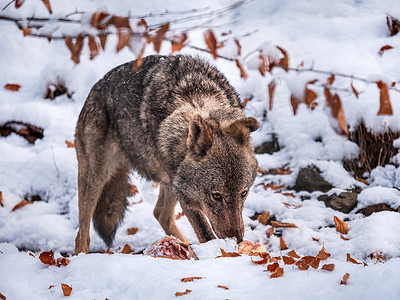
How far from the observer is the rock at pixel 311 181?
5415mm

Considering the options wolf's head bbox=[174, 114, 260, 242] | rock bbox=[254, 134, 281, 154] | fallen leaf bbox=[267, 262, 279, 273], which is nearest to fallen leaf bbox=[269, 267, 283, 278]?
fallen leaf bbox=[267, 262, 279, 273]

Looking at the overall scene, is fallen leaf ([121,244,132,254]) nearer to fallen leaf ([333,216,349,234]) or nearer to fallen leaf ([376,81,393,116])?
fallen leaf ([333,216,349,234])

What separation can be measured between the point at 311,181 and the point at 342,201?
59cm

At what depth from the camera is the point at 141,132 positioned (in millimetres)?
4309

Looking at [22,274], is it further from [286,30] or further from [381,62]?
[286,30]

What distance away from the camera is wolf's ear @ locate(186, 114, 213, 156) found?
3.40 metres

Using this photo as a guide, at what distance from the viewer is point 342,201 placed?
501 cm

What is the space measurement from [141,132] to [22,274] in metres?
2.01

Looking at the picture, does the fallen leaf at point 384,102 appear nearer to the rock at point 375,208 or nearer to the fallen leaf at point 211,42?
the fallen leaf at point 211,42

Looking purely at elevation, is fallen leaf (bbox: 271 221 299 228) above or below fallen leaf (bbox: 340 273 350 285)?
below

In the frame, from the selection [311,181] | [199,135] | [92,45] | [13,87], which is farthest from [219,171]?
[13,87]

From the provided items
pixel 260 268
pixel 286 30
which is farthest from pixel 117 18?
pixel 286 30

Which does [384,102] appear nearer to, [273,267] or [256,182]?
[273,267]

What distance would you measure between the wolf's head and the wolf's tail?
1.53 metres
